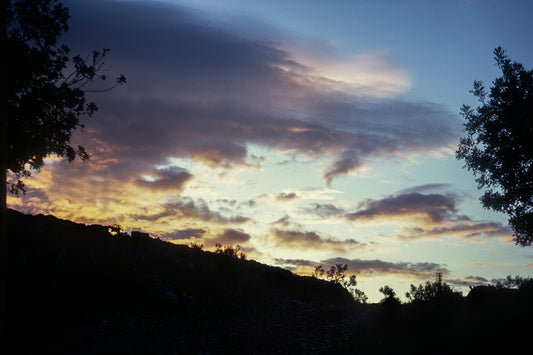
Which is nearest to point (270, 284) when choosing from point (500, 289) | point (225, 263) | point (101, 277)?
point (225, 263)

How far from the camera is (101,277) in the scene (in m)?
18.1

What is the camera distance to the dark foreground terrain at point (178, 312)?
13.7 metres

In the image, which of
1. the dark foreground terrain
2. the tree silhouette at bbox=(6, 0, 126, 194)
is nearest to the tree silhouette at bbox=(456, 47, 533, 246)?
the dark foreground terrain

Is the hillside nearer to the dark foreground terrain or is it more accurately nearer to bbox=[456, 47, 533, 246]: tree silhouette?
the dark foreground terrain

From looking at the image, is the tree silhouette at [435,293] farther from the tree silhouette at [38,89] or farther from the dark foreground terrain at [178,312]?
the tree silhouette at [38,89]

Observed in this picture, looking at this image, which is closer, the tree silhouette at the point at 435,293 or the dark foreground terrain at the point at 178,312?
the dark foreground terrain at the point at 178,312

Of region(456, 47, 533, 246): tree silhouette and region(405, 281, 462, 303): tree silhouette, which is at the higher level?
region(456, 47, 533, 246): tree silhouette

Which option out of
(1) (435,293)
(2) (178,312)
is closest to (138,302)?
(2) (178,312)

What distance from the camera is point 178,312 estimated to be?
17.7m

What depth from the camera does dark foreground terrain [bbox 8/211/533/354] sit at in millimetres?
13734

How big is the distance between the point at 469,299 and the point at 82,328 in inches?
702

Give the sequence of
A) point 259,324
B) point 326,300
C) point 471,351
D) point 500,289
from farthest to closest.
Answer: point 326,300
point 500,289
point 259,324
point 471,351

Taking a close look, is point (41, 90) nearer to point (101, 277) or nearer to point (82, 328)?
point (101, 277)

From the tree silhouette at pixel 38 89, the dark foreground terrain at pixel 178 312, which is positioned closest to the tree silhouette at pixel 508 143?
the dark foreground terrain at pixel 178 312
